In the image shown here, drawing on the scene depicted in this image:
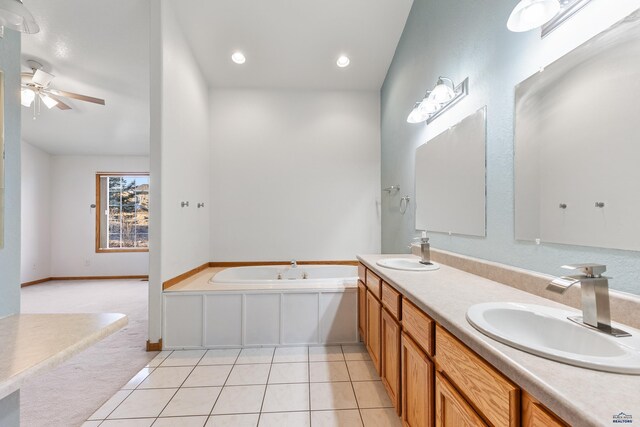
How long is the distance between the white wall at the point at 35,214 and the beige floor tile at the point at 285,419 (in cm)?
553

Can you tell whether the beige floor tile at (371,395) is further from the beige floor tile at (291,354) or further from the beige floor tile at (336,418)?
the beige floor tile at (291,354)

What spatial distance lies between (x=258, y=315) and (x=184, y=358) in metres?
0.66

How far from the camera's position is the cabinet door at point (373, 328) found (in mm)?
1852

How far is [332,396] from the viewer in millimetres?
1777

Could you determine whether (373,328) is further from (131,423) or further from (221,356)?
(131,423)

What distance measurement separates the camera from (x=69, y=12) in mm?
2359

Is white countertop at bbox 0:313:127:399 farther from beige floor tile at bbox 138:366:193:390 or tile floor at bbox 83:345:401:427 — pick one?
beige floor tile at bbox 138:366:193:390

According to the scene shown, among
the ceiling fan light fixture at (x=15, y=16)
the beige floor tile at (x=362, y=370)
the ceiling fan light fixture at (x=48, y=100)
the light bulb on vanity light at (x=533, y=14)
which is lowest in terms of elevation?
the beige floor tile at (x=362, y=370)

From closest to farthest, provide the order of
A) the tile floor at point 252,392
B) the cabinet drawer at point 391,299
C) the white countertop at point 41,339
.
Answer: the white countertop at point 41,339 → the cabinet drawer at point 391,299 → the tile floor at point 252,392

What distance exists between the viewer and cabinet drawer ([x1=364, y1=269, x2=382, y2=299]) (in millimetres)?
1838

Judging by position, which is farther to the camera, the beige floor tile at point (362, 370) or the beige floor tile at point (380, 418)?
the beige floor tile at point (362, 370)

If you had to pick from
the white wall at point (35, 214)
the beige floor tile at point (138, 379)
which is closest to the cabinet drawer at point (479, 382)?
the beige floor tile at point (138, 379)

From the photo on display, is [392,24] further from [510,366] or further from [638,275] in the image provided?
[510,366]

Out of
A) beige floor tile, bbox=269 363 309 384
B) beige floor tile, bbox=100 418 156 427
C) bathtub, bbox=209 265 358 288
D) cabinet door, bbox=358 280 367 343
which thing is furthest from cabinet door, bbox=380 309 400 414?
bathtub, bbox=209 265 358 288
